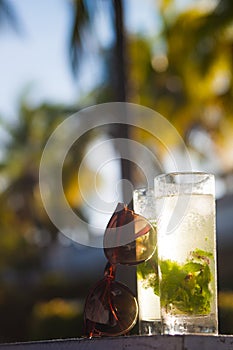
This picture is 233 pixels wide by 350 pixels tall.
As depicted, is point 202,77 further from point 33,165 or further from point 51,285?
point 33,165

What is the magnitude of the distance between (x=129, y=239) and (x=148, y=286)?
164mm

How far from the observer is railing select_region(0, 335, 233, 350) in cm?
194

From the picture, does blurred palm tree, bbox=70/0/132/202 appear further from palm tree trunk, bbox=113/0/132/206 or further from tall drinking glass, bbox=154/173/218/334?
tall drinking glass, bbox=154/173/218/334

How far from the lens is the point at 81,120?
27641 mm

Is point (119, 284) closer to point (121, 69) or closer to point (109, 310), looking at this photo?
point (109, 310)

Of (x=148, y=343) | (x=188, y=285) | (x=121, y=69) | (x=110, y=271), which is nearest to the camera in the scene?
(x=148, y=343)

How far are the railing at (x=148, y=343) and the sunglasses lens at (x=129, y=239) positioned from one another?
0.27m

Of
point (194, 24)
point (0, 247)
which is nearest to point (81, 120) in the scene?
point (0, 247)

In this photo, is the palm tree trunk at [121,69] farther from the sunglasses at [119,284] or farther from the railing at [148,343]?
the railing at [148,343]

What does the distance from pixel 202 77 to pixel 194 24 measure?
1379mm

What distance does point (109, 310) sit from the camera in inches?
89.3

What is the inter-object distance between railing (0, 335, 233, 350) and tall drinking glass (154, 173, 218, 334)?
0.63 ft

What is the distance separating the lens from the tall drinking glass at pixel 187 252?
2.19 meters

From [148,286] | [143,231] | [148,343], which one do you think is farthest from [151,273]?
[148,343]
